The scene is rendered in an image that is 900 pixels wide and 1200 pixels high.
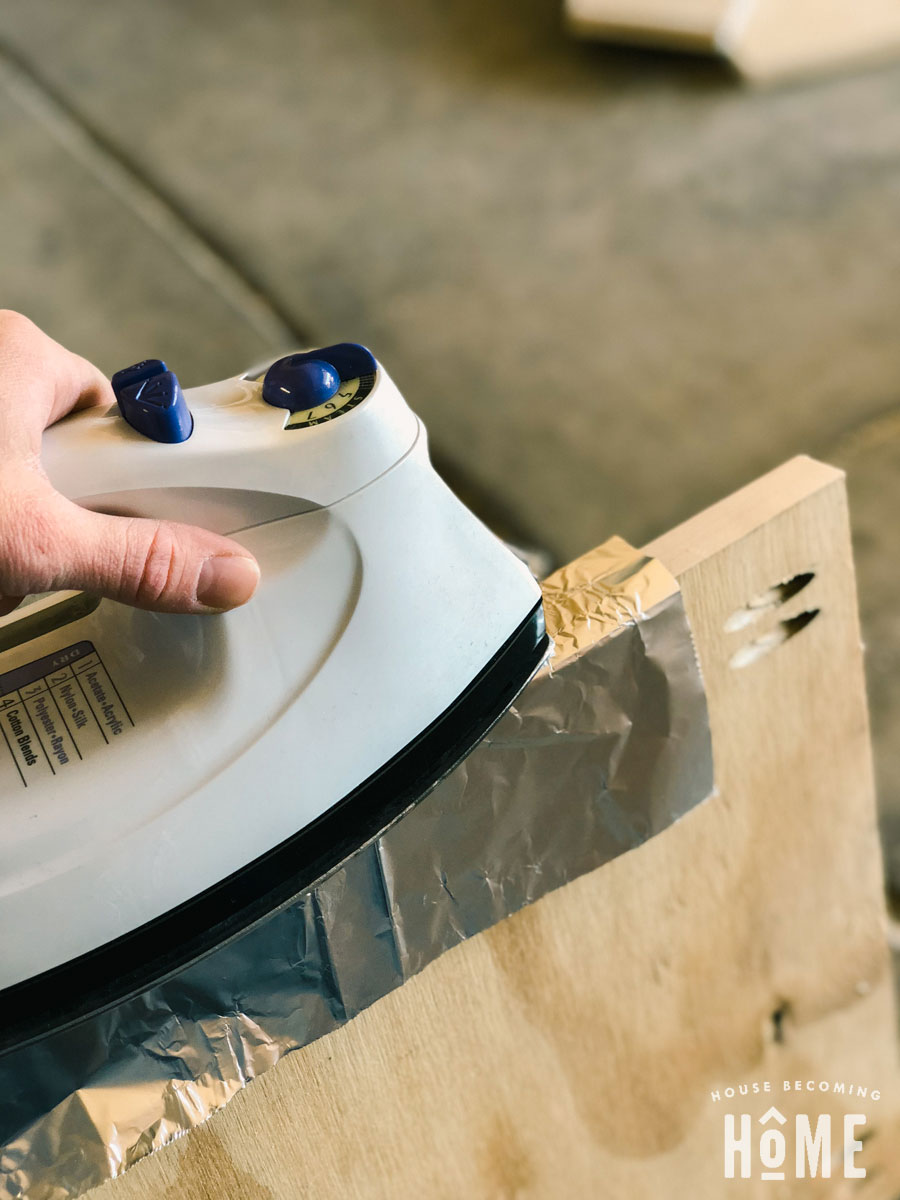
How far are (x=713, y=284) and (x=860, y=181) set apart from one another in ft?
1.30

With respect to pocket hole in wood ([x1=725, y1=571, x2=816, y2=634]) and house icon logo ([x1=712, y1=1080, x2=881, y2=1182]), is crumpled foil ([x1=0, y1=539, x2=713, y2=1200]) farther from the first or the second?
house icon logo ([x1=712, y1=1080, x2=881, y2=1182])

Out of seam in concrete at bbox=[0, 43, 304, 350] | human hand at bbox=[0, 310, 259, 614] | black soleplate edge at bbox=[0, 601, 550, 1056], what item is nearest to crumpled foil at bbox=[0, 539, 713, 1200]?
black soleplate edge at bbox=[0, 601, 550, 1056]

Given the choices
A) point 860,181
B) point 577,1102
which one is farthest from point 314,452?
point 860,181

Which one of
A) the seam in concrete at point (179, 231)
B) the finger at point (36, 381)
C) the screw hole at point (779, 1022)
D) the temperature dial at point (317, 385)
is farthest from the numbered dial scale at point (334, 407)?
the seam in concrete at point (179, 231)

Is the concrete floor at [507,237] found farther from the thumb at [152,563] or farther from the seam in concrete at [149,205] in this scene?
the thumb at [152,563]

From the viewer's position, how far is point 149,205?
7.05 feet

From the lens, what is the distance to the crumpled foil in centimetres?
50

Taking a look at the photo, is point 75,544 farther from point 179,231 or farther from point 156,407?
point 179,231

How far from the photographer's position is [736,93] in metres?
2.28

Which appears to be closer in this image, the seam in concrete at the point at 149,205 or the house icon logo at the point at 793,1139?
the house icon logo at the point at 793,1139

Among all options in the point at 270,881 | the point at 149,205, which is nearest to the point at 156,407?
the point at 270,881

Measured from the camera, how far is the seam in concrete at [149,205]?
1918 mm

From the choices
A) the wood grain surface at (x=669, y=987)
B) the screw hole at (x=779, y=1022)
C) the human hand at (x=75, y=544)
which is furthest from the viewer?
the screw hole at (x=779, y=1022)

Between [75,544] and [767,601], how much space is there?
42cm
